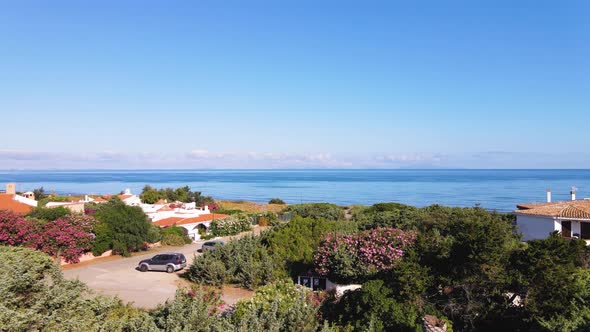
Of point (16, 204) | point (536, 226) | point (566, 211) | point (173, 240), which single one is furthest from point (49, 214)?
point (566, 211)

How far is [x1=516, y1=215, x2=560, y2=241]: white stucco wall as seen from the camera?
76.6 ft

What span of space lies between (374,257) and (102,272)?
1525 centimetres

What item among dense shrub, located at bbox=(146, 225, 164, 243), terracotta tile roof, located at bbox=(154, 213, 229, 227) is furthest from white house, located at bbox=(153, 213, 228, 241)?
dense shrub, located at bbox=(146, 225, 164, 243)

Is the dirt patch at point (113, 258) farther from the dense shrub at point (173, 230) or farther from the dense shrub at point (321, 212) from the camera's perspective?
the dense shrub at point (321, 212)

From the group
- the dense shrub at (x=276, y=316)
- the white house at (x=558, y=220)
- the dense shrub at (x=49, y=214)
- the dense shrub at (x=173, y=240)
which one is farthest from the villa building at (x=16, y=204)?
the white house at (x=558, y=220)

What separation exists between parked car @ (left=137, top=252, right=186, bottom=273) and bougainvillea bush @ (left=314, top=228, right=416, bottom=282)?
9713 millimetres

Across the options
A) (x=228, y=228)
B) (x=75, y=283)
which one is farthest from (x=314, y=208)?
(x=75, y=283)

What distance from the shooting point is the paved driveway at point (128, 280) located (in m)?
17.5

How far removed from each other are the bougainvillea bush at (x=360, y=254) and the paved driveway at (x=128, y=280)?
6.53m

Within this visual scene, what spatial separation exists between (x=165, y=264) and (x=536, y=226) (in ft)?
69.1

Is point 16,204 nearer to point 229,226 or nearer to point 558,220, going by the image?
point 229,226

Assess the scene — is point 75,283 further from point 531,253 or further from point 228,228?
point 228,228

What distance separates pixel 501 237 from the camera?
1057 centimetres

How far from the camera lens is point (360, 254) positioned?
1548 centimetres
